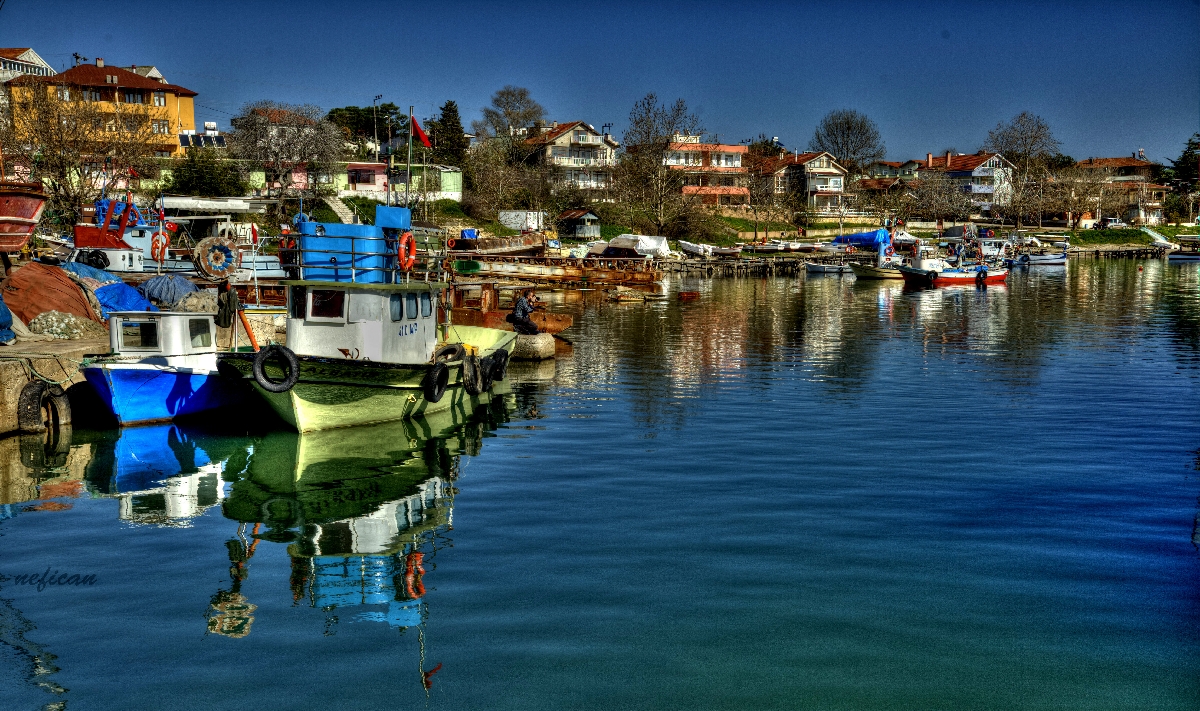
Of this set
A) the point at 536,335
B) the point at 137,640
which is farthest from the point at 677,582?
the point at 536,335

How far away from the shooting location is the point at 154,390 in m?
22.8

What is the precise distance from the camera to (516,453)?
68.0 ft

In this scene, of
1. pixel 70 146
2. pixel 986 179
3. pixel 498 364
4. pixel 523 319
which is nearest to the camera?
pixel 498 364

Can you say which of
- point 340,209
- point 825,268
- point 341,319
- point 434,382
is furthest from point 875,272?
point 341,319

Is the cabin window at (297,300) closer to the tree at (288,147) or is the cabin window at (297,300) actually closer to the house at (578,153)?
the tree at (288,147)

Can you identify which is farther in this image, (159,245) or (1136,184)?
(1136,184)

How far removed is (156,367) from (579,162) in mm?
95323

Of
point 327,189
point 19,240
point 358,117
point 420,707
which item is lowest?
point 420,707

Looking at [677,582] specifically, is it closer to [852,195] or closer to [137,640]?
[137,640]

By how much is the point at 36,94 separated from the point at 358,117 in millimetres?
49752

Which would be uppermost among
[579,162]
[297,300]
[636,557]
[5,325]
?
A: [579,162]

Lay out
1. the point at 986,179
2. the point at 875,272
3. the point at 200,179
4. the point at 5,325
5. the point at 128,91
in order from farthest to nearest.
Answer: the point at 986,179
the point at 128,91
the point at 875,272
the point at 200,179
the point at 5,325

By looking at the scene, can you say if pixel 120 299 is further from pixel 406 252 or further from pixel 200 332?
pixel 406 252

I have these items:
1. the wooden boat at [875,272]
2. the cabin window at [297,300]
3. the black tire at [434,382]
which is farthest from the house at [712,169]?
the cabin window at [297,300]
